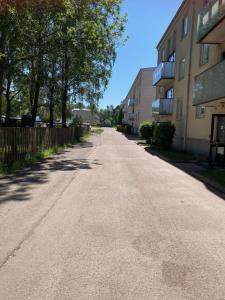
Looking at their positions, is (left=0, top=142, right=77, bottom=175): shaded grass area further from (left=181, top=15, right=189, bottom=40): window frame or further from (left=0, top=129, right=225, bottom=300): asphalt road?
(left=181, top=15, right=189, bottom=40): window frame

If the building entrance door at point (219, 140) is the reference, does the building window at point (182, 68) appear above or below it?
above

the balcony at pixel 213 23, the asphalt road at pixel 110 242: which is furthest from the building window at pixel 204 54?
the asphalt road at pixel 110 242

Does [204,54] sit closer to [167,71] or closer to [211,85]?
[211,85]

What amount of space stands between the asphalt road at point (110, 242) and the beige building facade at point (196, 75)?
776 cm

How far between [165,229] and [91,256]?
70.3 inches

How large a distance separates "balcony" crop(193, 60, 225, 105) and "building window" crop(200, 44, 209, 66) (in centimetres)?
258

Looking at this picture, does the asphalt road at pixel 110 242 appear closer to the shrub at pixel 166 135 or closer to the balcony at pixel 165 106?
the shrub at pixel 166 135

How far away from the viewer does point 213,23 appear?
15.8 metres

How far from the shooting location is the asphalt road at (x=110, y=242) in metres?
3.77

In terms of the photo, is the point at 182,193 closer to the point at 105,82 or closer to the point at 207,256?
the point at 207,256

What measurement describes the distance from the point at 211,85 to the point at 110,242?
1219 centimetres

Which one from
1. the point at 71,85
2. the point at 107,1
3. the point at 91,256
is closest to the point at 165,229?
the point at 91,256

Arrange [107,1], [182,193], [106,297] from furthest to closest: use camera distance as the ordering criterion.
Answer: [107,1], [182,193], [106,297]

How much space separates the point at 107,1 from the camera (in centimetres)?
2053
